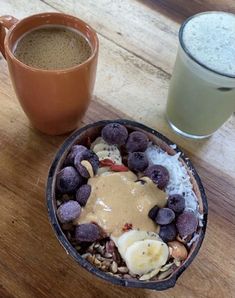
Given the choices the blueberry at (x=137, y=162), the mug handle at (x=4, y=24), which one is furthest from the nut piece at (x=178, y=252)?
the mug handle at (x=4, y=24)

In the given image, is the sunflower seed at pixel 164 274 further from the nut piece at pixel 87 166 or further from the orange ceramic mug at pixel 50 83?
the orange ceramic mug at pixel 50 83

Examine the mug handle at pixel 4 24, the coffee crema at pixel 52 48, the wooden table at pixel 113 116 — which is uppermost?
the mug handle at pixel 4 24

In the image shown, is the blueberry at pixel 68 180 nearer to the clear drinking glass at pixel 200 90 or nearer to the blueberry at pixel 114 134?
the blueberry at pixel 114 134

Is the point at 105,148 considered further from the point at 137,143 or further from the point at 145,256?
the point at 145,256

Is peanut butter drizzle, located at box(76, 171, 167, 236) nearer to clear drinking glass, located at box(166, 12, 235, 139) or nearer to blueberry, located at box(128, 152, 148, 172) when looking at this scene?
blueberry, located at box(128, 152, 148, 172)

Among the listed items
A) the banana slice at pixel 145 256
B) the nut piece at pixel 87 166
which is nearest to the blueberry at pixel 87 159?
the nut piece at pixel 87 166

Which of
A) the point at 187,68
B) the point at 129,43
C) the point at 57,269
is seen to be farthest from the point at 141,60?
the point at 57,269

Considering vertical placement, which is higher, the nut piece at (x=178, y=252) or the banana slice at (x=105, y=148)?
the banana slice at (x=105, y=148)

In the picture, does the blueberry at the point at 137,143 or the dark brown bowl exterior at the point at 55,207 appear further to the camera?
the blueberry at the point at 137,143

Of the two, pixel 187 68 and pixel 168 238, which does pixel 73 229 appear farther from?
pixel 187 68
